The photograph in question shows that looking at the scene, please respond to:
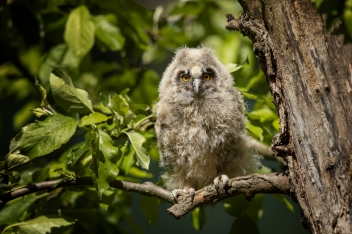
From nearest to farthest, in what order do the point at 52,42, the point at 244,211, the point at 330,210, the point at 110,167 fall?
the point at 330,210, the point at 110,167, the point at 244,211, the point at 52,42

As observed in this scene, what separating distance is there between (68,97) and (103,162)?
422mm

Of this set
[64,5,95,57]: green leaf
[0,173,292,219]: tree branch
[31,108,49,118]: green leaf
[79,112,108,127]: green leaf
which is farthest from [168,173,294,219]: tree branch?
[64,5,95,57]: green leaf

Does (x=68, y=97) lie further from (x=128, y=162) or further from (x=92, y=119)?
(x=128, y=162)

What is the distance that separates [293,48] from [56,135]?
101 cm

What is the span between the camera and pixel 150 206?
6.93ft

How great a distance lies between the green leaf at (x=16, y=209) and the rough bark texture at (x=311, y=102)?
122cm

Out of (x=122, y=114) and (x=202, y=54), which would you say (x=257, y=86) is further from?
(x=122, y=114)

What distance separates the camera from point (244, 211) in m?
2.11

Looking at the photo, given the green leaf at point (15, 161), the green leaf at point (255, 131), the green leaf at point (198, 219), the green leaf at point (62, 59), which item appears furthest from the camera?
the green leaf at point (62, 59)

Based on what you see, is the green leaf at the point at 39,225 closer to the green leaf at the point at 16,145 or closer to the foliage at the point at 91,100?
the foliage at the point at 91,100

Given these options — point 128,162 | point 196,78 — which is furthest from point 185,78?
point 128,162

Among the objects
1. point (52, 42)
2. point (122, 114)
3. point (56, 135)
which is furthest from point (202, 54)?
point (52, 42)

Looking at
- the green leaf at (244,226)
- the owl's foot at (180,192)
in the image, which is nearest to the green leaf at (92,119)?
the owl's foot at (180,192)

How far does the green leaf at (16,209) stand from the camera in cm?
201
